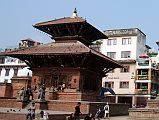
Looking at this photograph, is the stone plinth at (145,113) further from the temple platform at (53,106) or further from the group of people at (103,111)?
the temple platform at (53,106)

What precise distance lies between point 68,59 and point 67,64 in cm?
75

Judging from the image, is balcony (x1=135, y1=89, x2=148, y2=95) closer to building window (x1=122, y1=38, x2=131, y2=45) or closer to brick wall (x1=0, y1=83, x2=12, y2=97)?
building window (x1=122, y1=38, x2=131, y2=45)

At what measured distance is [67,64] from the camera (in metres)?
34.1

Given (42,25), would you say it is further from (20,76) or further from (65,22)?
(20,76)

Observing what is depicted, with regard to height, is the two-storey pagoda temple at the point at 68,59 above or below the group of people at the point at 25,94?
above

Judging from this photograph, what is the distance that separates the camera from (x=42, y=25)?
37156 millimetres

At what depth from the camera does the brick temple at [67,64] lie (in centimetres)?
3194

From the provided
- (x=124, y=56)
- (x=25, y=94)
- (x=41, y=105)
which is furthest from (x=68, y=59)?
(x=124, y=56)

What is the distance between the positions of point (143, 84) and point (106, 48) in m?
10.3

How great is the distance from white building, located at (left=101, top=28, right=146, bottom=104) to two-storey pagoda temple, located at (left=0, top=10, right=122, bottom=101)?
22.8 m

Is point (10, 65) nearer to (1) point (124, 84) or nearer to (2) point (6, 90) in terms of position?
(1) point (124, 84)

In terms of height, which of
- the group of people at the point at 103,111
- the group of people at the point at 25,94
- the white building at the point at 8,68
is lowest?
the group of people at the point at 103,111

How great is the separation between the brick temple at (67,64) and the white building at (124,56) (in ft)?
74.7

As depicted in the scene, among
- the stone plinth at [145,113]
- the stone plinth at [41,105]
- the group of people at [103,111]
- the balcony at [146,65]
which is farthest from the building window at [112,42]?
the stone plinth at [145,113]
